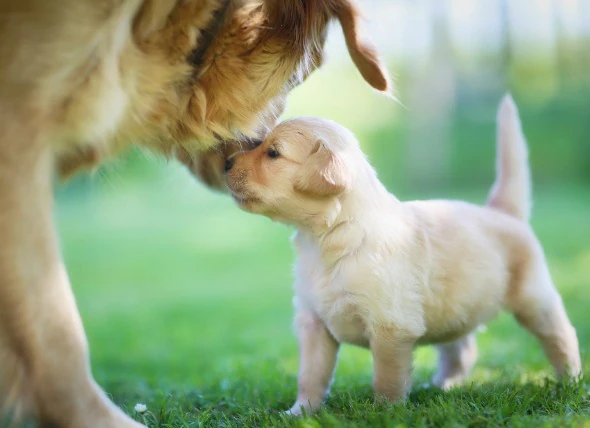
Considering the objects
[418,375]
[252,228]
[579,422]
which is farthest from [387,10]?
[579,422]

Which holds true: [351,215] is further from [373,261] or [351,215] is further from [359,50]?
[359,50]

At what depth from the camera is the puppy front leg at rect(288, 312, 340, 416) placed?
9.12 ft

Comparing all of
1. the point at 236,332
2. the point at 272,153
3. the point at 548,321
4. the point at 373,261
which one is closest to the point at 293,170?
the point at 272,153

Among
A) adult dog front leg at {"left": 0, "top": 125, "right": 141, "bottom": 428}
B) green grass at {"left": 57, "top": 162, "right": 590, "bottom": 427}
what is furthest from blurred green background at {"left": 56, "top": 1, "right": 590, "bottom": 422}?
adult dog front leg at {"left": 0, "top": 125, "right": 141, "bottom": 428}

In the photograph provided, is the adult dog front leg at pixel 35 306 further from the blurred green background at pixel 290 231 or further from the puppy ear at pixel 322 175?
the puppy ear at pixel 322 175

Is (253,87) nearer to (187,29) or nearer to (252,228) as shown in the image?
(187,29)

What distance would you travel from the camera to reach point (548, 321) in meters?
3.02

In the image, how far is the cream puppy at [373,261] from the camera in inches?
103

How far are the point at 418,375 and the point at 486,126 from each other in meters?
12.7

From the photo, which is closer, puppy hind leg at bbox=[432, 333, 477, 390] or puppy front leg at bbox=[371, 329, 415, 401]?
puppy front leg at bbox=[371, 329, 415, 401]

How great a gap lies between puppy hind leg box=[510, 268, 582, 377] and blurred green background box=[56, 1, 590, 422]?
0.32 metres

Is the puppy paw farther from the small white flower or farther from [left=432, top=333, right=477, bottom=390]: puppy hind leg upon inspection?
[left=432, top=333, right=477, bottom=390]: puppy hind leg

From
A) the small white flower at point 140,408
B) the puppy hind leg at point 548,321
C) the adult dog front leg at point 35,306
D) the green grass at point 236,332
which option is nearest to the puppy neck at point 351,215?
the green grass at point 236,332

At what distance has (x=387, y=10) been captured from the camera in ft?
54.9
